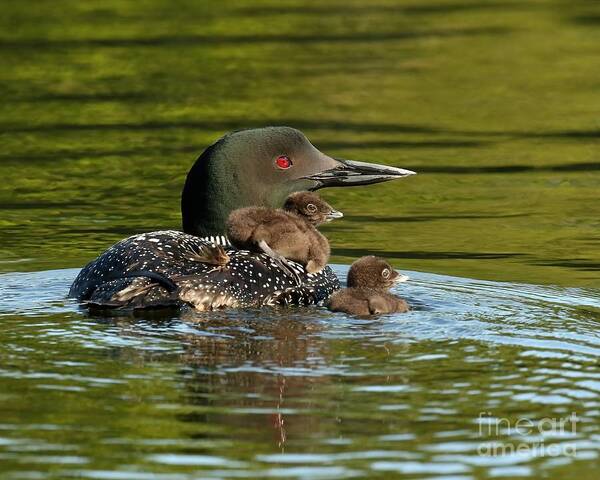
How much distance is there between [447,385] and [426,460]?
84 cm

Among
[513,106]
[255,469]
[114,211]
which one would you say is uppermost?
[513,106]

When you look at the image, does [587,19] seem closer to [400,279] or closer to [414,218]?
[414,218]

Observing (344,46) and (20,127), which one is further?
(344,46)

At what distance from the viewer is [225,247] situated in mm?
7859

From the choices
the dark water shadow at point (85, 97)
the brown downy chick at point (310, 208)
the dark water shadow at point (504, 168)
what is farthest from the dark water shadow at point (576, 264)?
the dark water shadow at point (85, 97)

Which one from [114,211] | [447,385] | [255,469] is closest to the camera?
[255,469]

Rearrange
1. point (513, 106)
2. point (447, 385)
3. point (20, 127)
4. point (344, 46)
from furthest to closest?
point (344, 46) < point (513, 106) < point (20, 127) < point (447, 385)

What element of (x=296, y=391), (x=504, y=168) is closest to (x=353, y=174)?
(x=296, y=391)

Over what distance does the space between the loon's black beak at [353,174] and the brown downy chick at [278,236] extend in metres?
0.67

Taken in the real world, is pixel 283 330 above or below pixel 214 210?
below

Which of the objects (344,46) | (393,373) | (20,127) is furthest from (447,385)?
(344,46)

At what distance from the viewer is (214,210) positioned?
8.29 metres

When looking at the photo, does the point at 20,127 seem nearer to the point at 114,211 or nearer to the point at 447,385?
the point at 114,211

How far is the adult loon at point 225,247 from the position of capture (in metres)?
7.29
